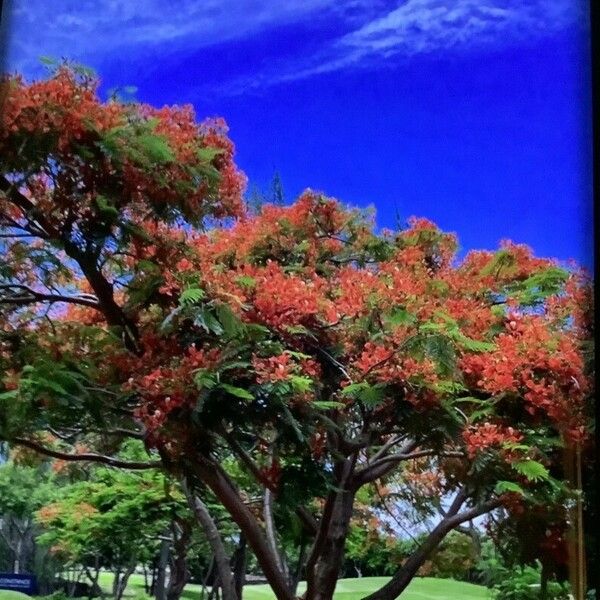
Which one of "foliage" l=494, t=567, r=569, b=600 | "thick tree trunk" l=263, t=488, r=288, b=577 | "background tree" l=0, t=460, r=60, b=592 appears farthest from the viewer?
"thick tree trunk" l=263, t=488, r=288, b=577

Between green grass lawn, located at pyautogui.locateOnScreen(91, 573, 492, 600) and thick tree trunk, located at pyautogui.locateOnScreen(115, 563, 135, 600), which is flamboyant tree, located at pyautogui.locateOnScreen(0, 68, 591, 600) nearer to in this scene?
green grass lawn, located at pyautogui.locateOnScreen(91, 573, 492, 600)

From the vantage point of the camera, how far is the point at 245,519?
2125 millimetres

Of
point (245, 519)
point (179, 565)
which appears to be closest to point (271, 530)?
point (245, 519)

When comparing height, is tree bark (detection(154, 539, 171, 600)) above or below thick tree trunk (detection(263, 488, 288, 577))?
below

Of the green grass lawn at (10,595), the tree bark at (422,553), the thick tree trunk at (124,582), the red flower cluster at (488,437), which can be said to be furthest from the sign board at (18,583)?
the red flower cluster at (488,437)

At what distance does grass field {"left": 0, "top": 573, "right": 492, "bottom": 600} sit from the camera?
79.8 inches

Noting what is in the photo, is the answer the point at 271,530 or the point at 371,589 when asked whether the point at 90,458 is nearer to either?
the point at 271,530

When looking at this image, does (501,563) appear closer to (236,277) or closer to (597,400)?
(597,400)

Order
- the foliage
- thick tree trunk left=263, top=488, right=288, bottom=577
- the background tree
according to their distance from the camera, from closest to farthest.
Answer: the foliage → the background tree → thick tree trunk left=263, top=488, right=288, bottom=577

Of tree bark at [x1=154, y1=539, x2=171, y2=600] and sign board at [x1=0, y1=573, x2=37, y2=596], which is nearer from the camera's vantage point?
sign board at [x1=0, y1=573, x2=37, y2=596]

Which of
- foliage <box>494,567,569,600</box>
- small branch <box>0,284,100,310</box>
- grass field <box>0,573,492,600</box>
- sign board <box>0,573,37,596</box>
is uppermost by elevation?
small branch <box>0,284,100,310</box>

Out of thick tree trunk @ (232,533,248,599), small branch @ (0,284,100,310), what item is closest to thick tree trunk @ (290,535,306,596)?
thick tree trunk @ (232,533,248,599)

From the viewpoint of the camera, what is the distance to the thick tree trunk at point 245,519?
2.10 metres

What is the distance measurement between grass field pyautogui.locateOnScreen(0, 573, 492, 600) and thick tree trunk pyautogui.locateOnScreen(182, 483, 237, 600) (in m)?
0.05
